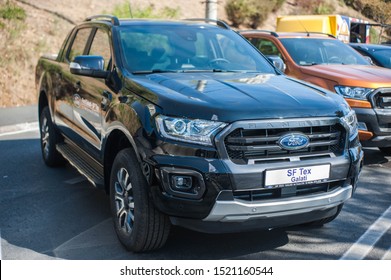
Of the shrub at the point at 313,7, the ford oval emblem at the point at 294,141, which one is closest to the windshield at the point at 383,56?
the ford oval emblem at the point at 294,141

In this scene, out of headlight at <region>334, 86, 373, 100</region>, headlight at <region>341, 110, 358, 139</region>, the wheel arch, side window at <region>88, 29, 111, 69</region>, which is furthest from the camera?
headlight at <region>334, 86, 373, 100</region>

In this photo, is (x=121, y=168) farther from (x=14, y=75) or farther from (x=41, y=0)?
(x=41, y=0)

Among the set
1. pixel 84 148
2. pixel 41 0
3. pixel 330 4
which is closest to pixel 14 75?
pixel 41 0

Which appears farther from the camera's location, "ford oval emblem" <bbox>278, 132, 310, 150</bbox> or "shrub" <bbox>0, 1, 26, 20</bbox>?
"shrub" <bbox>0, 1, 26, 20</bbox>

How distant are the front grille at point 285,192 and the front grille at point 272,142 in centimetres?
21

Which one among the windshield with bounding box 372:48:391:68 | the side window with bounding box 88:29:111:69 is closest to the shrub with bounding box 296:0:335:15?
the windshield with bounding box 372:48:391:68

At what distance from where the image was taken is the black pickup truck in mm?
3416

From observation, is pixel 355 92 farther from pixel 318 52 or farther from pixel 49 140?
pixel 49 140

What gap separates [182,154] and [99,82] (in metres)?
1.56

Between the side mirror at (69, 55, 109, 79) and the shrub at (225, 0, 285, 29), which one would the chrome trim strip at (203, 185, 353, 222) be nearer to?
the side mirror at (69, 55, 109, 79)

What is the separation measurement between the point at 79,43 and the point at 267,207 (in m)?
3.45

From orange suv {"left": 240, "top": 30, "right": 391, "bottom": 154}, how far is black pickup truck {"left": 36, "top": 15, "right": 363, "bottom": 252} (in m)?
2.15

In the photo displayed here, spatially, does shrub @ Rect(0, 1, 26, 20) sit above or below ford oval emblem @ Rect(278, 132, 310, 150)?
below

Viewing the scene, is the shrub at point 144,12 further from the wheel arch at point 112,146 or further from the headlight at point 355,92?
the wheel arch at point 112,146
